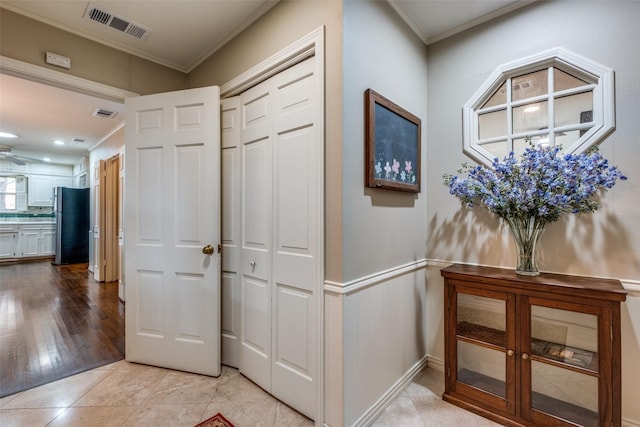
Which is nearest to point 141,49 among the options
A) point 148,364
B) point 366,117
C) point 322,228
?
point 366,117

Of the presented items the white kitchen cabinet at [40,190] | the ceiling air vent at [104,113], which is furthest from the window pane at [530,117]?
the white kitchen cabinet at [40,190]

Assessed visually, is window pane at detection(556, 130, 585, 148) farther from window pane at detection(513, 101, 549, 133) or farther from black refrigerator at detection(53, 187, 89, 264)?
black refrigerator at detection(53, 187, 89, 264)

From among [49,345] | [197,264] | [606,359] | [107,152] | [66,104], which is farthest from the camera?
[107,152]

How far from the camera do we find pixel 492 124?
77.6 inches

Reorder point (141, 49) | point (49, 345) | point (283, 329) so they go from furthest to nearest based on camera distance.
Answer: point (49, 345) < point (141, 49) < point (283, 329)

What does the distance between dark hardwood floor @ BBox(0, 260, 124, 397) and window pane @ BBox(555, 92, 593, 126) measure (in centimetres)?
369

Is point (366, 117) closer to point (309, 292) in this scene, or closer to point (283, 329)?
point (309, 292)

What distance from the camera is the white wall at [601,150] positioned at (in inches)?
60.0

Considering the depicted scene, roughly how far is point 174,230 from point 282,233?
0.98 metres

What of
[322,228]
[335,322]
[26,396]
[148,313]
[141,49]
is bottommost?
[26,396]

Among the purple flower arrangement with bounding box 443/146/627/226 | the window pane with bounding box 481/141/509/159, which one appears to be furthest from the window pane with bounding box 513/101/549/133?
the purple flower arrangement with bounding box 443/146/627/226

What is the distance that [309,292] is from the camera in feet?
5.29

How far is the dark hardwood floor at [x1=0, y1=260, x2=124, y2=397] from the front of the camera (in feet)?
7.08

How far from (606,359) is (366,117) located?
1692 mm
